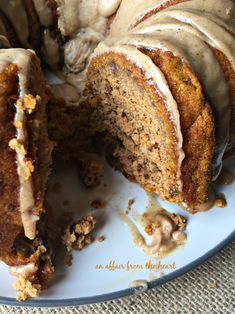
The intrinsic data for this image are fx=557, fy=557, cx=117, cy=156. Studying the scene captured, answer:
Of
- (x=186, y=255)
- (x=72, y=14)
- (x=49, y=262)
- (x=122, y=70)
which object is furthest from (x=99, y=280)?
(x=72, y=14)

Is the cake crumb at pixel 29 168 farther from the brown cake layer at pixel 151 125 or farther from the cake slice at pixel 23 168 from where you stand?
the brown cake layer at pixel 151 125

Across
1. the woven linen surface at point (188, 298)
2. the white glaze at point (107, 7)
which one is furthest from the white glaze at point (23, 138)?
the white glaze at point (107, 7)

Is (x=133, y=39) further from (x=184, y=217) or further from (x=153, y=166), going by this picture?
(x=184, y=217)

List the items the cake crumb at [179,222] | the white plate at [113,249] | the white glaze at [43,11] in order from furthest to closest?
the white glaze at [43,11]
the cake crumb at [179,222]
the white plate at [113,249]

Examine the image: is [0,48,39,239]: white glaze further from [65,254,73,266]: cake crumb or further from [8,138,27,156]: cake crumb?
[65,254,73,266]: cake crumb

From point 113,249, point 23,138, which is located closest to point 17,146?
point 23,138

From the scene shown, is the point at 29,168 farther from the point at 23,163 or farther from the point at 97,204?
the point at 97,204

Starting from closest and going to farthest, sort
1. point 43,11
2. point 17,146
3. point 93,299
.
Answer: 1. point 17,146
2. point 93,299
3. point 43,11
